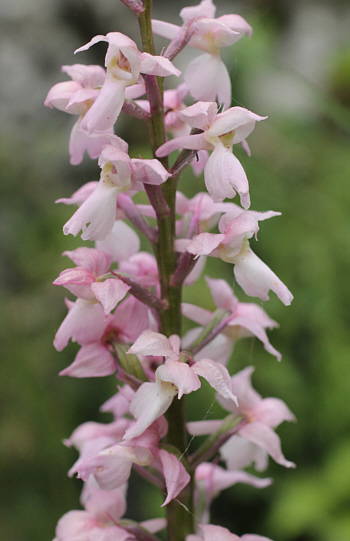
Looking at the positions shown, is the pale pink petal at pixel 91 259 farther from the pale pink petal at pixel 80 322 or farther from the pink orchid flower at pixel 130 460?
the pink orchid flower at pixel 130 460

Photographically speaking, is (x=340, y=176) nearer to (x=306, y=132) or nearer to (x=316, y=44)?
(x=306, y=132)

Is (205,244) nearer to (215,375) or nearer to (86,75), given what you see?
(215,375)

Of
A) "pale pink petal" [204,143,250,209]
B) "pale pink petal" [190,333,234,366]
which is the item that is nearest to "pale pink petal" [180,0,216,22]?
"pale pink petal" [204,143,250,209]

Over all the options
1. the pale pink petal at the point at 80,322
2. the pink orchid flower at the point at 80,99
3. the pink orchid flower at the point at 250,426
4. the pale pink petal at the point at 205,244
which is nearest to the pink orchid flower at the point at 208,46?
the pink orchid flower at the point at 80,99

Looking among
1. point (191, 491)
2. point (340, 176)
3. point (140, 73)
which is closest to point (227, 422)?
point (191, 491)

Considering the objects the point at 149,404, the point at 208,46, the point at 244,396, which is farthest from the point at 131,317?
the point at 208,46
